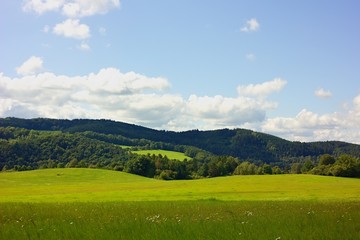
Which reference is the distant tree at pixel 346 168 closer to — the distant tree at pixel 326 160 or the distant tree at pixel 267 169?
the distant tree at pixel 326 160

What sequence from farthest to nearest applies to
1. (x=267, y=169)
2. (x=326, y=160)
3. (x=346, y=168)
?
(x=267, y=169), (x=326, y=160), (x=346, y=168)

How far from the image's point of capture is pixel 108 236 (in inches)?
393

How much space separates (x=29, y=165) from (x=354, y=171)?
12128 cm

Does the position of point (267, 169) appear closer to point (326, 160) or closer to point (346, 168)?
point (326, 160)

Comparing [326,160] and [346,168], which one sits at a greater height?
[326,160]

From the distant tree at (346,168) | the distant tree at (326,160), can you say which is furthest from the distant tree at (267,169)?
the distant tree at (346,168)

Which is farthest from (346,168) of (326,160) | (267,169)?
(267,169)

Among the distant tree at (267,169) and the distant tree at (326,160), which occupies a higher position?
the distant tree at (326,160)

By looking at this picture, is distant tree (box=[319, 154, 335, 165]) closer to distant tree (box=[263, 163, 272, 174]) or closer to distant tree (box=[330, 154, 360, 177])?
distant tree (box=[330, 154, 360, 177])

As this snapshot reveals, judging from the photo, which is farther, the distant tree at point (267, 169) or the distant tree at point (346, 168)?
the distant tree at point (267, 169)

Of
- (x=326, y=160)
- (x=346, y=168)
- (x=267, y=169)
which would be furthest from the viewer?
(x=267, y=169)

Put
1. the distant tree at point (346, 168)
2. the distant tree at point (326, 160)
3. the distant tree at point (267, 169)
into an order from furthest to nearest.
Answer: the distant tree at point (267, 169) → the distant tree at point (326, 160) → the distant tree at point (346, 168)

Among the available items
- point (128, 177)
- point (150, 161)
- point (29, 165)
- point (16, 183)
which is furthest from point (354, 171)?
point (29, 165)

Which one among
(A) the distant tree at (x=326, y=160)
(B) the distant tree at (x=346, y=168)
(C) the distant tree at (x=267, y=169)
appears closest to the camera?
(B) the distant tree at (x=346, y=168)
